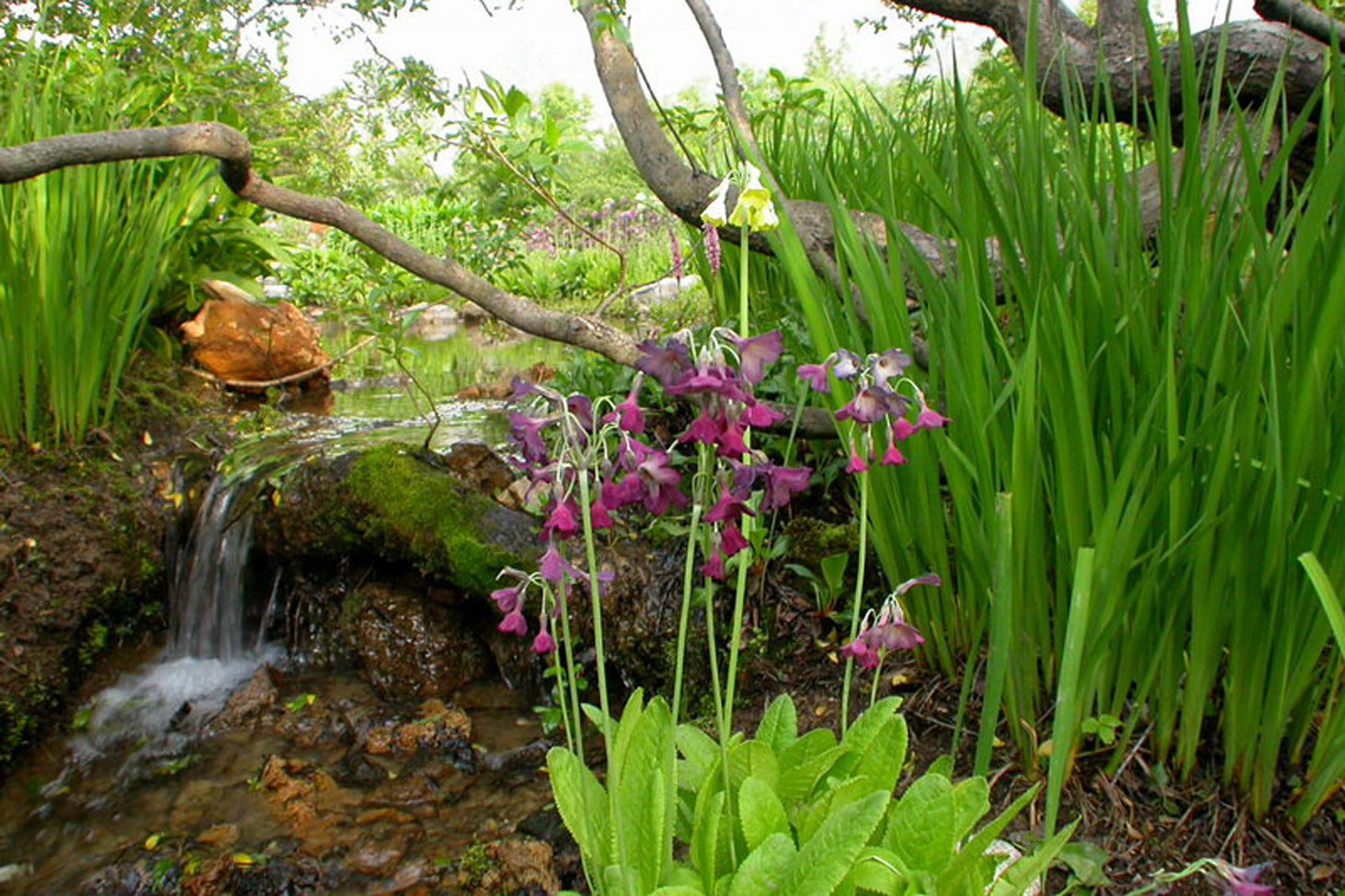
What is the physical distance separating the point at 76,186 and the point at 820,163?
8.04ft

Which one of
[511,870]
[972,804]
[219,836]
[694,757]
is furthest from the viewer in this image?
[219,836]

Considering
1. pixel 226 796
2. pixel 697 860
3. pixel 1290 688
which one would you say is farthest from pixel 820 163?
pixel 226 796

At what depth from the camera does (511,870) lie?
77.1 inches

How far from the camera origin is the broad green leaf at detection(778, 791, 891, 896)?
1056 millimetres

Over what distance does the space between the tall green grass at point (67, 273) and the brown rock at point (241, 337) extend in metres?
0.62

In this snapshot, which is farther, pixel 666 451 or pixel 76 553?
pixel 76 553

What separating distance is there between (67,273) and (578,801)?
2.72 meters

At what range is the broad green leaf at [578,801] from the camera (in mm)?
1271

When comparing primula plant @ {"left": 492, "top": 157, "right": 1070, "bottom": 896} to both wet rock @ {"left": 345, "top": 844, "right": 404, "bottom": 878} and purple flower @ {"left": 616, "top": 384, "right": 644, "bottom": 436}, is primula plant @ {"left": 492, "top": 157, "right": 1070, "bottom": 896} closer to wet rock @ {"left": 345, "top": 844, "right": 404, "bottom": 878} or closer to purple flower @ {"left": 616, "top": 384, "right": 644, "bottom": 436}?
purple flower @ {"left": 616, "top": 384, "right": 644, "bottom": 436}

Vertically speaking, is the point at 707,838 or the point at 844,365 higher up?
the point at 844,365

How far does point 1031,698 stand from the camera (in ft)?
5.12

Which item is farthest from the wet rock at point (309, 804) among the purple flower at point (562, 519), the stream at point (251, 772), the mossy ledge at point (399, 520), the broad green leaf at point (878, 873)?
the purple flower at point (562, 519)

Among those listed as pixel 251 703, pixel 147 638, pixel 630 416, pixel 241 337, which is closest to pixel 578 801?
pixel 630 416

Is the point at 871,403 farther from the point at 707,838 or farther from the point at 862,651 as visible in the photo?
the point at 707,838
